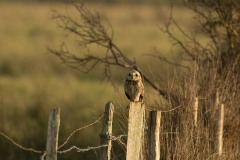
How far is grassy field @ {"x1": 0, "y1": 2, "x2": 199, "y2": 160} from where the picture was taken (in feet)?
49.9

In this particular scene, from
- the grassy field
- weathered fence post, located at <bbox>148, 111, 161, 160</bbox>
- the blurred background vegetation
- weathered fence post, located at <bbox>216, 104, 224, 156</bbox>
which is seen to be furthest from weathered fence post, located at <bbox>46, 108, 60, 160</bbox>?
weathered fence post, located at <bbox>216, 104, 224, 156</bbox>

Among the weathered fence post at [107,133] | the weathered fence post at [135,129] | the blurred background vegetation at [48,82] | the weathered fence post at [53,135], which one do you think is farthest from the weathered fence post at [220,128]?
the weathered fence post at [53,135]

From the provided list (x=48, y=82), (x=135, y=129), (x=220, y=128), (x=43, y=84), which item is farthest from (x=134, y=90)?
(x=48, y=82)

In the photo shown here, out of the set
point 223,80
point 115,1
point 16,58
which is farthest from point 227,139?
point 115,1

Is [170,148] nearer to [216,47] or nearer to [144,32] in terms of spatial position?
[216,47]

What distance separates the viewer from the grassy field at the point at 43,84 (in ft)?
49.9

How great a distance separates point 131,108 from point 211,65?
14.2ft

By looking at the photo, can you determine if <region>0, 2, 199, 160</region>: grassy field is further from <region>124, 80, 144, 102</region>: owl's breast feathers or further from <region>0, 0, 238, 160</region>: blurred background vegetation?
<region>124, 80, 144, 102</region>: owl's breast feathers

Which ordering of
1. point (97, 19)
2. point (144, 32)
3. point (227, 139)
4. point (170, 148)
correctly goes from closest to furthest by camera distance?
point (170, 148), point (227, 139), point (97, 19), point (144, 32)

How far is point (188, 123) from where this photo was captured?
1111cm

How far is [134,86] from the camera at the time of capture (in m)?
9.30

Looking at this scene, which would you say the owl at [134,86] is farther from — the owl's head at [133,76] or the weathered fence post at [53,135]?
the weathered fence post at [53,135]

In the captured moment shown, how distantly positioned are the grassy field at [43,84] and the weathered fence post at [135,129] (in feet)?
5.47

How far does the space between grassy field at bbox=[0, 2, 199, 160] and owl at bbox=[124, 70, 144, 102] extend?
1452 millimetres
